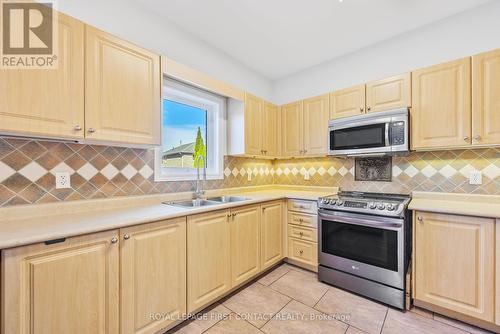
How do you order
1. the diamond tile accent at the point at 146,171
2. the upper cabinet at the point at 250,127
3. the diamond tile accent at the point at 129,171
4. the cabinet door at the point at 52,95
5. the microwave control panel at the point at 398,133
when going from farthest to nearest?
1. the upper cabinet at the point at 250,127
2. the microwave control panel at the point at 398,133
3. the diamond tile accent at the point at 146,171
4. the diamond tile accent at the point at 129,171
5. the cabinet door at the point at 52,95

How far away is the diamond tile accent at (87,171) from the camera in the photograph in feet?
5.37

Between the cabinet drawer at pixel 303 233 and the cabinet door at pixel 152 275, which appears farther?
the cabinet drawer at pixel 303 233

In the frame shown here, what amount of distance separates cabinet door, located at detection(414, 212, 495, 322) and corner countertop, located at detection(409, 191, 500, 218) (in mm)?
62

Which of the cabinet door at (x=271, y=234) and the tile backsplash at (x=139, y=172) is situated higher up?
the tile backsplash at (x=139, y=172)

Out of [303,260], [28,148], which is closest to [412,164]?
[303,260]

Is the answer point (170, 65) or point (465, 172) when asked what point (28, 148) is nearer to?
point (170, 65)

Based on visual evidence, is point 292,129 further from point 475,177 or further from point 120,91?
point 120,91

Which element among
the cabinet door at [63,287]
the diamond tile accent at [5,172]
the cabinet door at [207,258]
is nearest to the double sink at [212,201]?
the cabinet door at [207,258]

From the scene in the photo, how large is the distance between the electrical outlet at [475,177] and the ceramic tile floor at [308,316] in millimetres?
1216

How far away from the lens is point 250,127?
2.76 meters

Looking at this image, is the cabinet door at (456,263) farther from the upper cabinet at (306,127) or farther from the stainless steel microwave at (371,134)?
the upper cabinet at (306,127)

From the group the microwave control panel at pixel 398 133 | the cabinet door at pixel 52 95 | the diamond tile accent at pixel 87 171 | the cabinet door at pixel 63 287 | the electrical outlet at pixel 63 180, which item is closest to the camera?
the cabinet door at pixel 63 287

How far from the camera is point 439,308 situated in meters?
1.78

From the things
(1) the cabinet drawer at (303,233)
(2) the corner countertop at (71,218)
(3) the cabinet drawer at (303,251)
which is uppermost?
(2) the corner countertop at (71,218)
